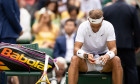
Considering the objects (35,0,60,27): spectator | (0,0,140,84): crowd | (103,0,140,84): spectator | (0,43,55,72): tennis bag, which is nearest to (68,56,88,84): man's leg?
(0,43,55,72): tennis bag

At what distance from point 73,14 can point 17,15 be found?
9.33ft

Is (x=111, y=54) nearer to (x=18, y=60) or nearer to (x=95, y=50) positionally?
(x=95, y=50)

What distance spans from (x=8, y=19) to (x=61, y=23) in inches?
105

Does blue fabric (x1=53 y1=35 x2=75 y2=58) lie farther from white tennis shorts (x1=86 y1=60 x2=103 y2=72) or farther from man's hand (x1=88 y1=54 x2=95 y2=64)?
man's hand (x1=88 y1=54 x2=95 y2=64)

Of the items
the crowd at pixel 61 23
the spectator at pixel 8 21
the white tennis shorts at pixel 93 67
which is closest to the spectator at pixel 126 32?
the crowd at pixel 61 23

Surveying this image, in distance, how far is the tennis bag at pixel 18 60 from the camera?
190 inches

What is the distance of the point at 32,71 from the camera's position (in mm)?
4895

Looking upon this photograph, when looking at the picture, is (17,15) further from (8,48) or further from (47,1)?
(47,1)

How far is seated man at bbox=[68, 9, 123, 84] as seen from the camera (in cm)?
455

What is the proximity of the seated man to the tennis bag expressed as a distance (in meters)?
0.51

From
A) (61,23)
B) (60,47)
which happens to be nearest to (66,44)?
(60,47)

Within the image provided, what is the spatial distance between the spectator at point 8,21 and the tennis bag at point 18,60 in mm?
628

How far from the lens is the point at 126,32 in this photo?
20.5 ft

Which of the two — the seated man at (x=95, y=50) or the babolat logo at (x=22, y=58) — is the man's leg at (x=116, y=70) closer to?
the seated man at (x=95, y=50)
